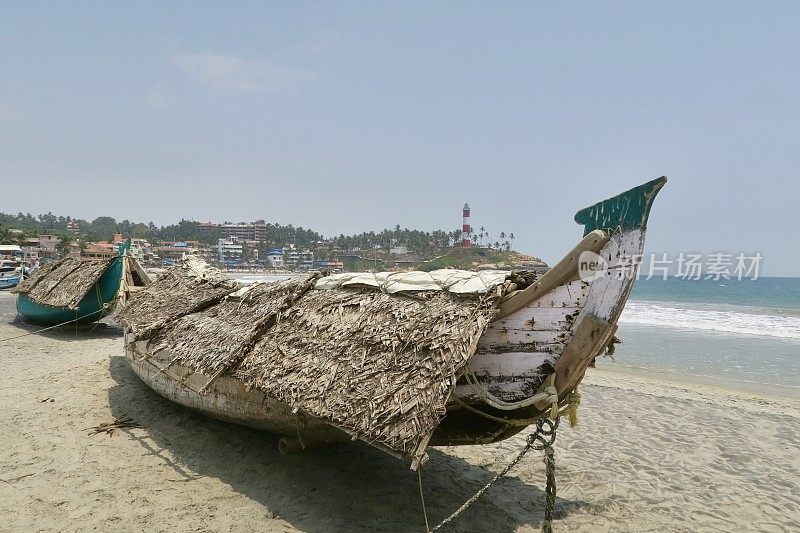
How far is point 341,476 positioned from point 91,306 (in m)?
10.5

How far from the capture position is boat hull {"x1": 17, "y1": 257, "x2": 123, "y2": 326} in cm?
1209

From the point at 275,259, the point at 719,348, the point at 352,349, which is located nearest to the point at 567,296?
the point at 352,349

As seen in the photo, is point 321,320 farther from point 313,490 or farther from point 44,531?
point 44,531

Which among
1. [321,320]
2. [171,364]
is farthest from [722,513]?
[171,364]

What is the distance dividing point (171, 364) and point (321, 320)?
2474 mm

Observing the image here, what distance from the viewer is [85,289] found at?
38.8 feet

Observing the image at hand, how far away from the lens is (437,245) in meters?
88.2

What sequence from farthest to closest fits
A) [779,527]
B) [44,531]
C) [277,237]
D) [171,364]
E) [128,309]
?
[277,237], [128,309], [171,364], [779,527], [44,531]

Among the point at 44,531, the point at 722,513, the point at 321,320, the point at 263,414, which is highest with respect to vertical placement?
the point at 321,320

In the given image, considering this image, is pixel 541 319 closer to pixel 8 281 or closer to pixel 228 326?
pixel 228 326

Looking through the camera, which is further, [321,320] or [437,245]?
[437,245]

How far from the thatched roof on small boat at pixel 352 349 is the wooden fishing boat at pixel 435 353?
0.04 feet

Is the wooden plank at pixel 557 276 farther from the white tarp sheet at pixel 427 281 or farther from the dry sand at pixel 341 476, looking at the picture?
the dry sand at pixel 341 476

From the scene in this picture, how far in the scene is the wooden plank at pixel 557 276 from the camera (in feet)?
11.7
